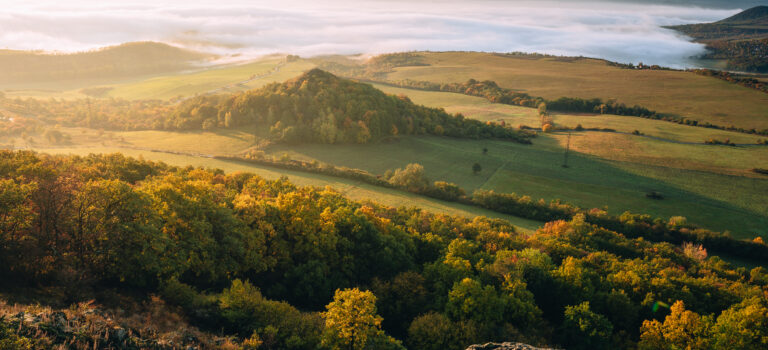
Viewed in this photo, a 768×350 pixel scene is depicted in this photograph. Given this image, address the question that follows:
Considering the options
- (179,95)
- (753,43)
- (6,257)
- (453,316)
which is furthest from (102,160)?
(753,43)

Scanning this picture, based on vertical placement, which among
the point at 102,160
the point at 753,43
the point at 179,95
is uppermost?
the point at 753,43

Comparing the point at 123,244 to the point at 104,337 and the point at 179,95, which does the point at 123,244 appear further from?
the point at 179,95

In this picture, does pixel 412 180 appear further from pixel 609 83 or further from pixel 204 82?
pixel 609 83

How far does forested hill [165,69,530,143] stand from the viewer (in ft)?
246

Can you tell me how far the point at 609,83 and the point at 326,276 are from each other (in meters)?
127

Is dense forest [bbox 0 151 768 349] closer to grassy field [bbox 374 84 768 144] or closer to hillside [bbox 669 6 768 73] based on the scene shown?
grassy field [bbox 374 84 768 144]

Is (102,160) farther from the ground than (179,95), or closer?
closer

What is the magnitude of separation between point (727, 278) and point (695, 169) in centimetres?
3915

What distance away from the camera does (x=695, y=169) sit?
65625mm

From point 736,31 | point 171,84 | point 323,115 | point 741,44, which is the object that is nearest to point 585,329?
point 323,115

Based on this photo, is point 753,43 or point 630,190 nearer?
point 630,190

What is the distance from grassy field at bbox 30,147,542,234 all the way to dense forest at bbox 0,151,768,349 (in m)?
12.7

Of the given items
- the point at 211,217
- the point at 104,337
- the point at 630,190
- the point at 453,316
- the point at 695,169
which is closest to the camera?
the point at 104,337

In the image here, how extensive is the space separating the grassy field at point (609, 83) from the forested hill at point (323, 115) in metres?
50.5
